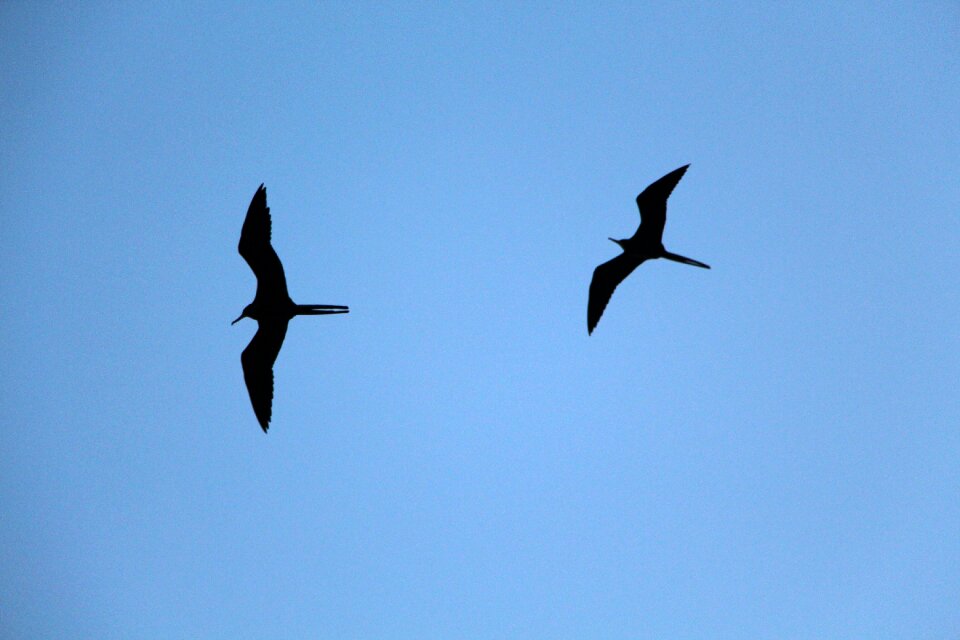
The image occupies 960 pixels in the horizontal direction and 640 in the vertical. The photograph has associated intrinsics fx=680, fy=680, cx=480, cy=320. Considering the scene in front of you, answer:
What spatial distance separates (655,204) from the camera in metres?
14.6

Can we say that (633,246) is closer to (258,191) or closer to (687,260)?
(687,260)

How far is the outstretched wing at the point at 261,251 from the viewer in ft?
45.8

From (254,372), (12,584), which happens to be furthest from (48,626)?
(254,372)

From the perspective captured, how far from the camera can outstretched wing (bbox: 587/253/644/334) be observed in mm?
15734

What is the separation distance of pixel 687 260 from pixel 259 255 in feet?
28.8

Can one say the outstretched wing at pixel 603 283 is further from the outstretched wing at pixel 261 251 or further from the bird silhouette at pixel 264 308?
the outstretched wing at pixel 261 251

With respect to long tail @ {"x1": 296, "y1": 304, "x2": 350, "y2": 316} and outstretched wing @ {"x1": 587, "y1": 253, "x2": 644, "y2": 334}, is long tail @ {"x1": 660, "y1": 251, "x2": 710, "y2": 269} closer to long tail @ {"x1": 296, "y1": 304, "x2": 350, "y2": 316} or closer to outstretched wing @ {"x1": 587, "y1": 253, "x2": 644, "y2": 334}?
outstretched wing @ {"x1": 587, "y1": 253, "x2": 644, "y2": 334}

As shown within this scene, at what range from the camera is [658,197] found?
47.6ft

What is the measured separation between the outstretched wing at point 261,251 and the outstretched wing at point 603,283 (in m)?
6.95

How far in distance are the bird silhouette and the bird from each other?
5.84 m

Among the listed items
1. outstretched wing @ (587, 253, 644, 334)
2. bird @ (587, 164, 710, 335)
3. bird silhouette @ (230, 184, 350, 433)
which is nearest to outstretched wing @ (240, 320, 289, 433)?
bird silhouette @ (230, 184, 350, 433)

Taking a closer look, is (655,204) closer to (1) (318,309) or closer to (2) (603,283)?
(2) (603,283)

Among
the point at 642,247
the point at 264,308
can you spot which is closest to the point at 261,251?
the point at 264,308

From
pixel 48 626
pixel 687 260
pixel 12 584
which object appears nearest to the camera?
pixel 687 260
